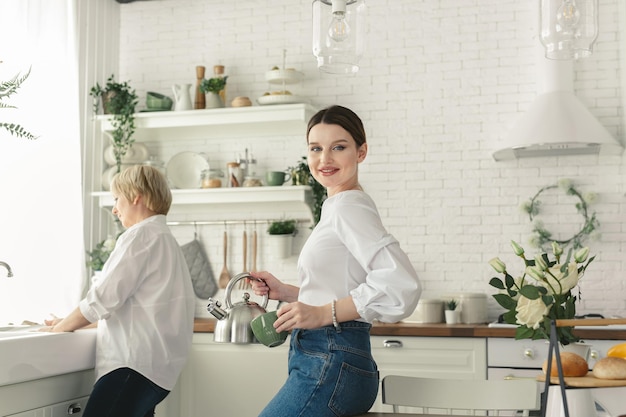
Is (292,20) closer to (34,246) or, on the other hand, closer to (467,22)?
A: (467,22)

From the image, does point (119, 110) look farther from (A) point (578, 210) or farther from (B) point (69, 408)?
(A) point (578, 210)

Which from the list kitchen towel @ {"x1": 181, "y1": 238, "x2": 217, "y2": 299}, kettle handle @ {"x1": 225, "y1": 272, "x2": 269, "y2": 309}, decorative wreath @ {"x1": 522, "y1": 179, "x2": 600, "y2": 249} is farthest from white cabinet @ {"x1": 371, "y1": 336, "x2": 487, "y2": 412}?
kettle handle @ {"x1": 225, "y1": 272, "x2": 269, "y2": 309}

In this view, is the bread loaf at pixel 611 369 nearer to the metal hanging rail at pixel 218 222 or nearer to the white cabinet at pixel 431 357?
the white cabinet at pixel 431 357

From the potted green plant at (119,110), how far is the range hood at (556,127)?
2623 millimetres

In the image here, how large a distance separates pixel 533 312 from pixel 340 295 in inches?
20.0

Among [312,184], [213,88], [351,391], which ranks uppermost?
[213,88]

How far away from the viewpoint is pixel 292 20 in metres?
6.00

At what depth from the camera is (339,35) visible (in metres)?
2.82

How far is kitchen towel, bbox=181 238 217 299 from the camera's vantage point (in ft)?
19.3

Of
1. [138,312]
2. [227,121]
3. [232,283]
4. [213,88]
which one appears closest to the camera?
[232,283]

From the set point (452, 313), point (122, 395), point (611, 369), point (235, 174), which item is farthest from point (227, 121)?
point (611, 369)

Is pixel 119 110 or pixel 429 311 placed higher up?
pixel 119 110

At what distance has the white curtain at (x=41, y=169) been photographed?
5008 mm

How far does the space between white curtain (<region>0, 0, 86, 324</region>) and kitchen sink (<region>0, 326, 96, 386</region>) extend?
1940 millimetres
